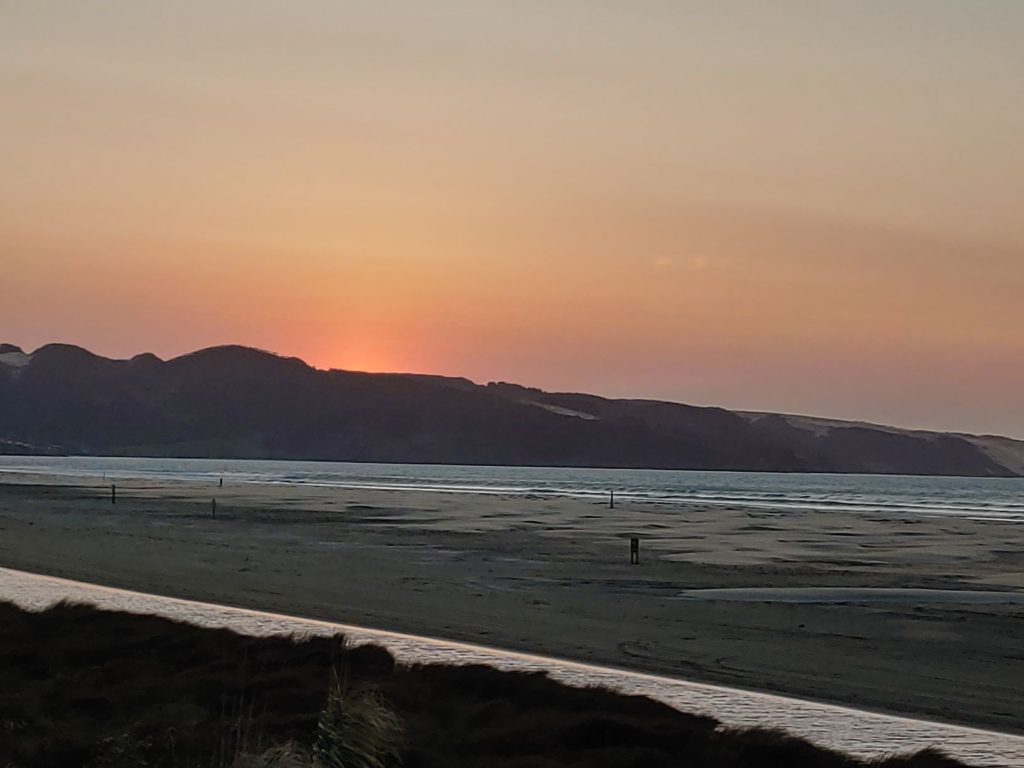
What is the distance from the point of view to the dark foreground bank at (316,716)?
10.2 m

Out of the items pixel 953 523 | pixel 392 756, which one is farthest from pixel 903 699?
pixel 953 523

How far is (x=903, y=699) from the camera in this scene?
15.8m

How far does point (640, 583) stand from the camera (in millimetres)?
29906

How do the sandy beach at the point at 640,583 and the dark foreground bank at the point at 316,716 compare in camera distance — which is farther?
the sandy beach at the point at 640,583

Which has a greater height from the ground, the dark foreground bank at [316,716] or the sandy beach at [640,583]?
the dark foreground bank at [316,716]

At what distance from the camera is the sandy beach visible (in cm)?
1819

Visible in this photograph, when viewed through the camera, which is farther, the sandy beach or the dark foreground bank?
the sandy beach

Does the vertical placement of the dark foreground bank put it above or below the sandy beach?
above

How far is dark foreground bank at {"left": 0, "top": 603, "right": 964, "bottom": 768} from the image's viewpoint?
1020 centimetres

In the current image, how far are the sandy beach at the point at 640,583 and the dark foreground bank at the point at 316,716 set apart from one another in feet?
13.7

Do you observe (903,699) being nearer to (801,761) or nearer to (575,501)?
(801,761)

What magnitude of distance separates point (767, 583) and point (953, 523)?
40.7 m

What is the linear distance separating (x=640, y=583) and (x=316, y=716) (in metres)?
19.0

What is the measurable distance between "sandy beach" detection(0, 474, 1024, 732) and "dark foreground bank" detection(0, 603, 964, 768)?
417cm
